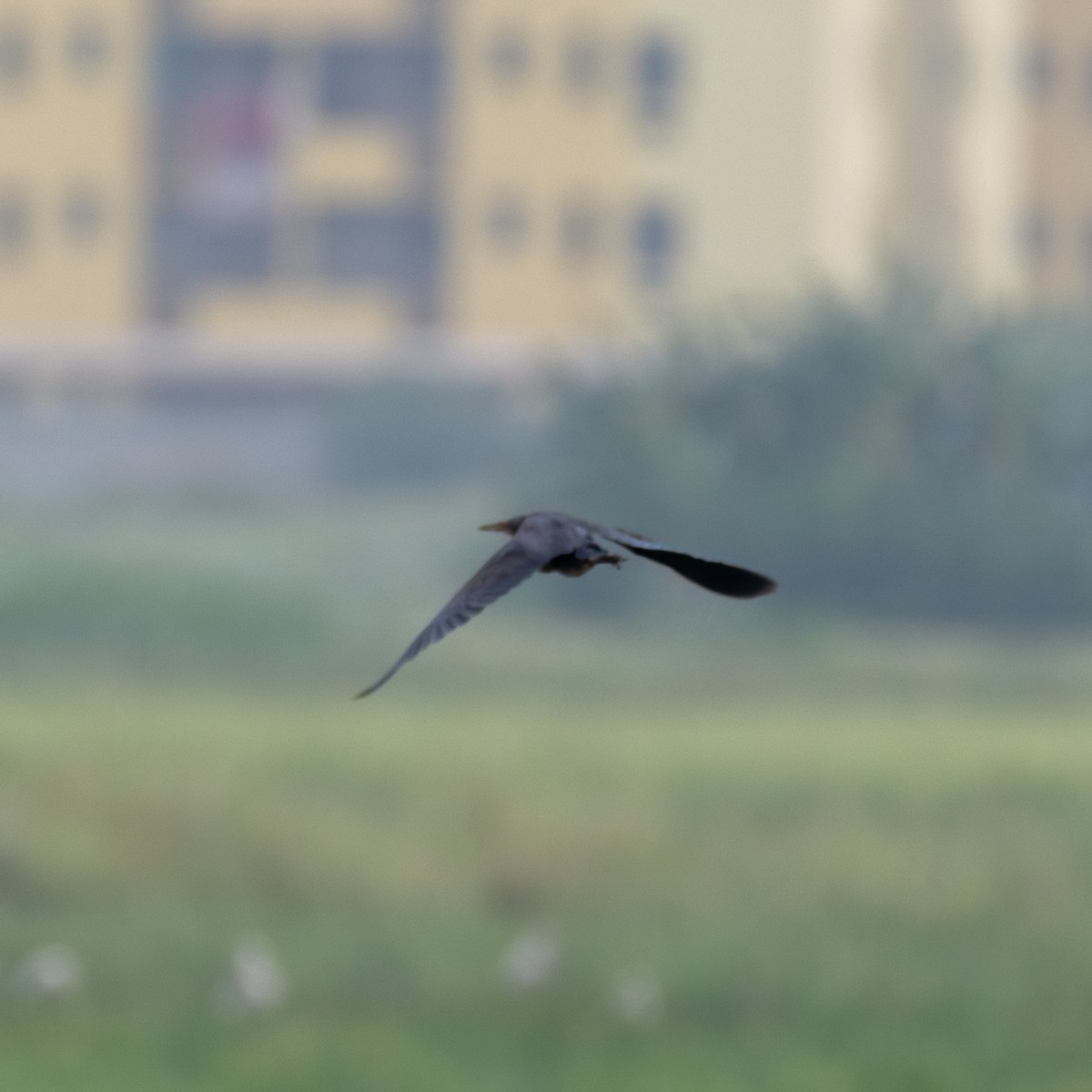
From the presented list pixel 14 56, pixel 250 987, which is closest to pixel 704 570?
pixel 250 987

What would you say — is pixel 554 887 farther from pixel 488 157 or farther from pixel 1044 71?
pixel 1044 71

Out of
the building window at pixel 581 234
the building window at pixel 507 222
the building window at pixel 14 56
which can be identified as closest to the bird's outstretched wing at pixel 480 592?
the building window at pixel 507 222

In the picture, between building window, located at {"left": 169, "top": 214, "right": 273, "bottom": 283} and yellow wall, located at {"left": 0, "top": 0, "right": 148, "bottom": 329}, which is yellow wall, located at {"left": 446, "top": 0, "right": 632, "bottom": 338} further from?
yellow wall, located at {"left": 0, "top": 0, "right": 148, "bottom": 329}

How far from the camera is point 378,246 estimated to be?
254 ft

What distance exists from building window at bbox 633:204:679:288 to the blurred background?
0.56 ft

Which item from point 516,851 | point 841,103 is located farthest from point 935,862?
point 841,103

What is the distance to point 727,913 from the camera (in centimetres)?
2870

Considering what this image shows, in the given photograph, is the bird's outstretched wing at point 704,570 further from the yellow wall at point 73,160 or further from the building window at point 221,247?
the building window at point 221,247

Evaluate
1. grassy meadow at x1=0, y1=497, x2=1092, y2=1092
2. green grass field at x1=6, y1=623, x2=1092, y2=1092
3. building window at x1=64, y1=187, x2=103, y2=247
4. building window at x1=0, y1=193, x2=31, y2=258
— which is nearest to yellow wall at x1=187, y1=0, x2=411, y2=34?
building window at x1=64, y1=187, x2=103, y2=247

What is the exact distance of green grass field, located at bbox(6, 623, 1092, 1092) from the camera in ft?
77.0

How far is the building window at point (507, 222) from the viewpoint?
74.4 m

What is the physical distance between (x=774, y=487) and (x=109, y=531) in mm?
21392

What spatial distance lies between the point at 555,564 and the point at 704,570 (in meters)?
0.32

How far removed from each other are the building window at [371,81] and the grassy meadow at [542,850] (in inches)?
1232
